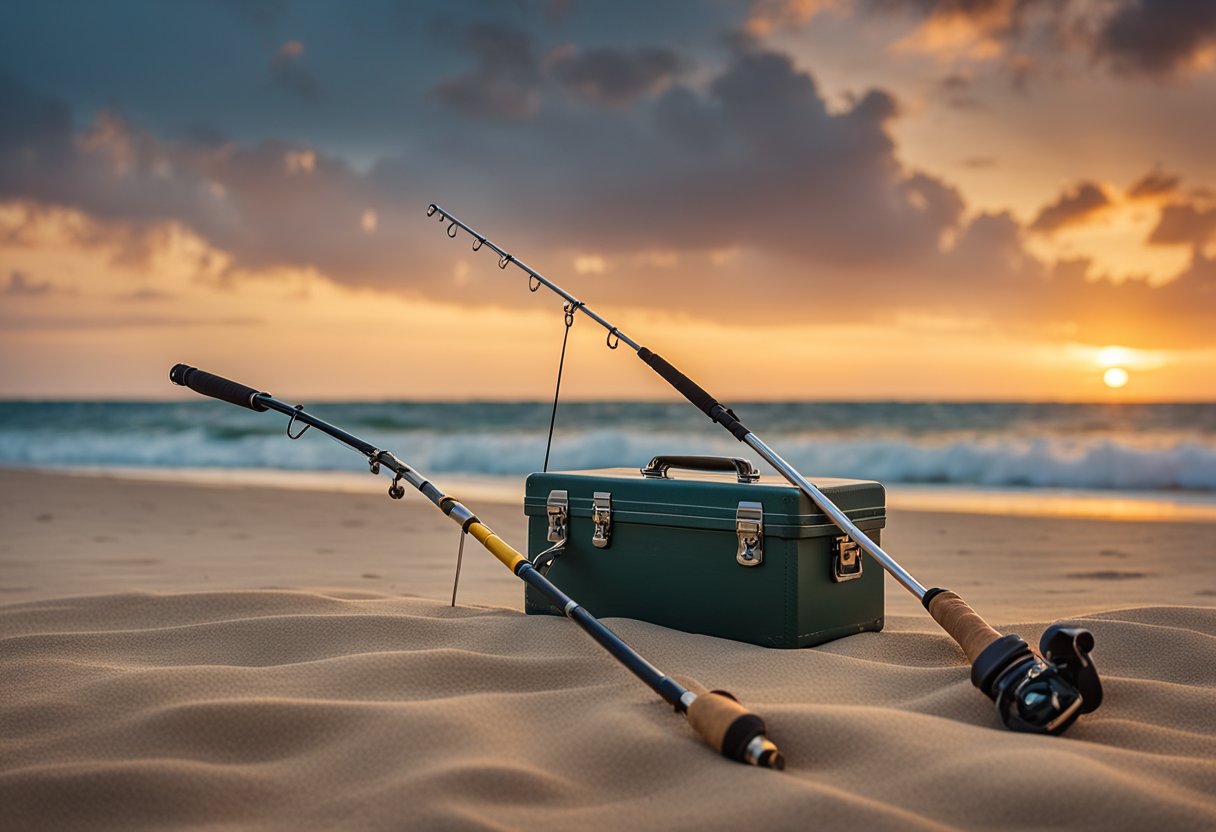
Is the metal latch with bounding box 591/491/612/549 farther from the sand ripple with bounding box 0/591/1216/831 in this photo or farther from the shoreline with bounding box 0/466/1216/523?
the shoreline with bounding box 0/466/1216/523

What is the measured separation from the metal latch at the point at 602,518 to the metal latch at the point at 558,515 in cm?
12

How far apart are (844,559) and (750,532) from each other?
0.30 m

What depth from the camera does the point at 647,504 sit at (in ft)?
10.2

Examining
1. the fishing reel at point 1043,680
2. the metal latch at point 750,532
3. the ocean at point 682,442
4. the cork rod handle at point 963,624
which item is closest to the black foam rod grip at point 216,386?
the metal latch at point 750,532

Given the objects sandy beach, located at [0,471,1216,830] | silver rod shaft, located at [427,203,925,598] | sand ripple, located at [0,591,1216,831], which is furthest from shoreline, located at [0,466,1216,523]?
sand ripple, located at [0,591,1216,831]

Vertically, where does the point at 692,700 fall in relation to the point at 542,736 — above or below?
above

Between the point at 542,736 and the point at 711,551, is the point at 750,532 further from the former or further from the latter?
the point at 542,736

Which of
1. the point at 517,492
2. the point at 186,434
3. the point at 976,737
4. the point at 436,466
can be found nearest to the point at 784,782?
the point at 976,737

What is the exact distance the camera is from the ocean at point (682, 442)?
11.8 m

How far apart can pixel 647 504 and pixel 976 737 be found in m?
1.24

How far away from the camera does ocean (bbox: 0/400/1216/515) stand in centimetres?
1182

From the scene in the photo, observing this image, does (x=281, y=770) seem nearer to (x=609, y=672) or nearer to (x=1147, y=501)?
(x=609, y=672)

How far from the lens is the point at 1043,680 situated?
213 centimetres

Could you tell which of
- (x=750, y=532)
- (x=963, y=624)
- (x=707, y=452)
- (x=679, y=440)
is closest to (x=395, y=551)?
(x=750, y=532)
